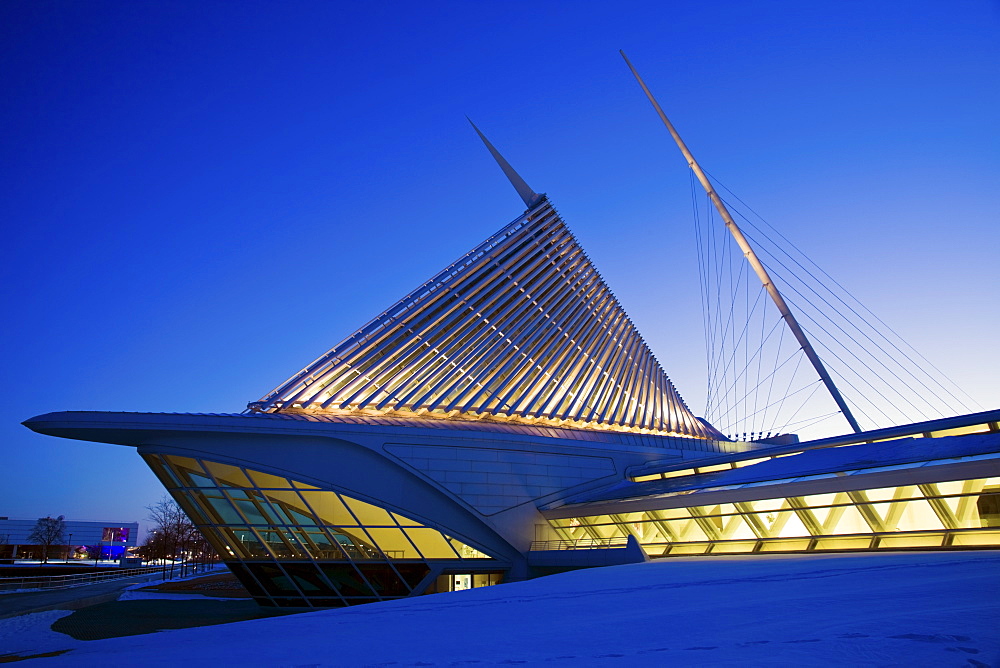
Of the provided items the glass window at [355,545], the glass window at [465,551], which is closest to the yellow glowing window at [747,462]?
the glass window at [465,551]

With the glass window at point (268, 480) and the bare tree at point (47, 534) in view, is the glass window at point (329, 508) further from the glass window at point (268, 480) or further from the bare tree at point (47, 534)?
the bare tree at point (47, 534)

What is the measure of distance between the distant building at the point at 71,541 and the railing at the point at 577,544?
233 feet

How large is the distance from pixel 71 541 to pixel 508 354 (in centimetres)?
8075

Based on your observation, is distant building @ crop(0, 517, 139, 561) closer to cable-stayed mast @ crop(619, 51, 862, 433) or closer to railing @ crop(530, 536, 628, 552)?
railing @ crop(530, 536, 628, 552)

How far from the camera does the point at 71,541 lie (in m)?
83.4

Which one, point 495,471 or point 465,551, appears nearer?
point 465,551

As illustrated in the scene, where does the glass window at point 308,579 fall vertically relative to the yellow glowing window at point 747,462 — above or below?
below

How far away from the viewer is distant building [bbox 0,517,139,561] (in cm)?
7706

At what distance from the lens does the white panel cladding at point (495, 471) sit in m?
23.2

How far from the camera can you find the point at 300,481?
2156 centimetres

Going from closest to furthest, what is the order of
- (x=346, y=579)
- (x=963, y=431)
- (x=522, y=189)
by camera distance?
(x=963, y=431) < (x=346, y=579) < (x=522, y=189)

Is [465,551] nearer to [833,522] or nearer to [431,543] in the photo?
[431,543]

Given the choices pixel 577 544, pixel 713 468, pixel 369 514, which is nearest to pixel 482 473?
pixel 369 514

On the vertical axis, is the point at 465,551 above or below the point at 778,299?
below
